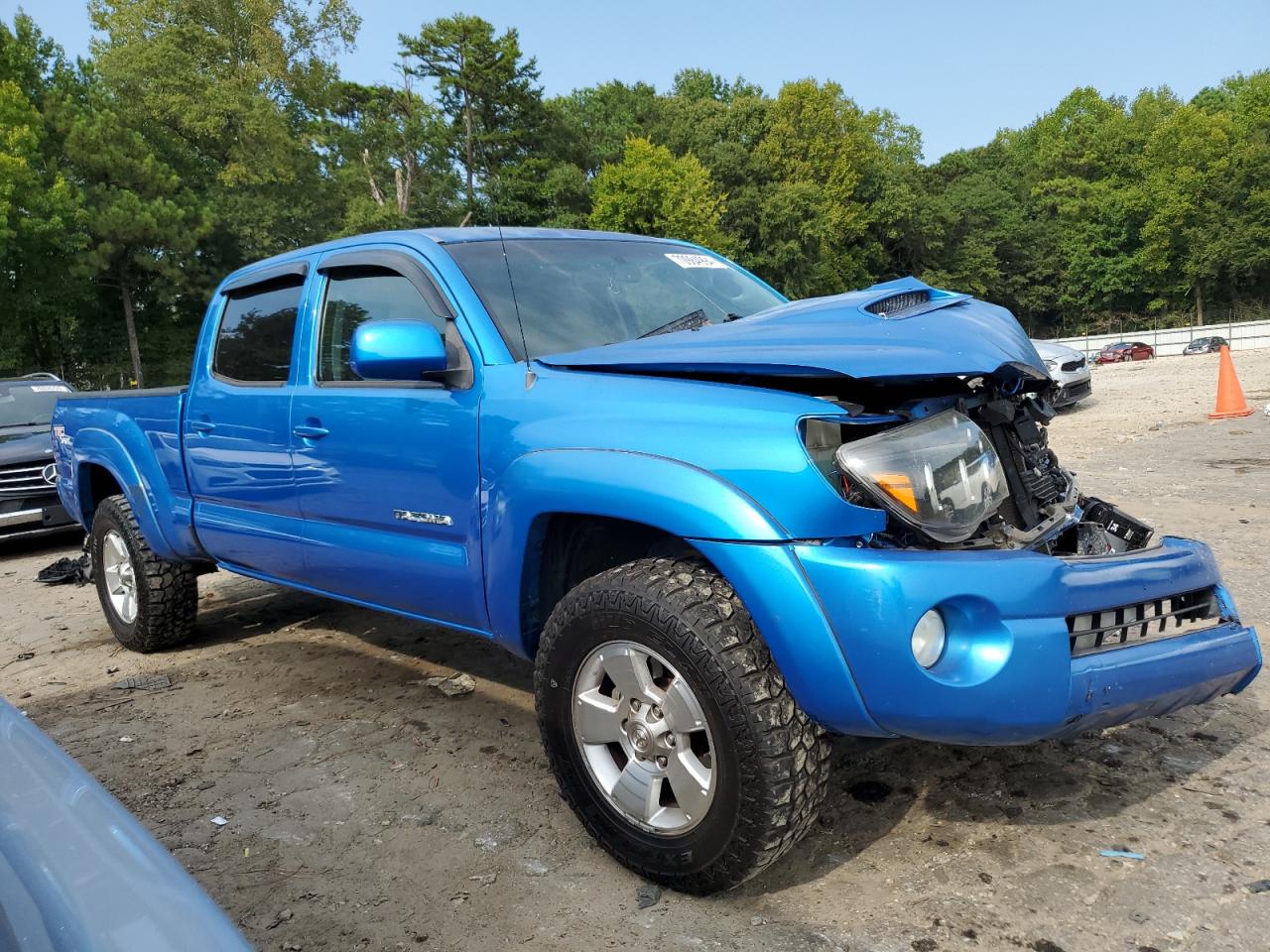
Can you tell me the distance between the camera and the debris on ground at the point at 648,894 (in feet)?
7.91

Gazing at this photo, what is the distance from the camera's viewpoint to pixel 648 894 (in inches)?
96.3

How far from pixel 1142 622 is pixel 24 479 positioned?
29.3 ft

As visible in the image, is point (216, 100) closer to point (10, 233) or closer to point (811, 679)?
point (10, 233)

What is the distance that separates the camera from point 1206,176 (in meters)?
61.1

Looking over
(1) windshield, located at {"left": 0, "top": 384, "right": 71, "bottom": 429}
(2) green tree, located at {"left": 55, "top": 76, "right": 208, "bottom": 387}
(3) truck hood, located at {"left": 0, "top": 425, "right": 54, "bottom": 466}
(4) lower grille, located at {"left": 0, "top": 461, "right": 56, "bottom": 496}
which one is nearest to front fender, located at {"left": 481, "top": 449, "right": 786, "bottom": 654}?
(3) truck hood, located at {"left": 0, "top": 425, "right": 54, "bottom": 466}

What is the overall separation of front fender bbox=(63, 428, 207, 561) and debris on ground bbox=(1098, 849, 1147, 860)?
3.79 m

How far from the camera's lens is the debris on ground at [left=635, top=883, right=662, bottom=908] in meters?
2.41

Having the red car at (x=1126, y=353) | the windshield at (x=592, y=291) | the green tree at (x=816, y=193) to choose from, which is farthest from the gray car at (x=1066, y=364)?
the green tree at (x=816, y=193)

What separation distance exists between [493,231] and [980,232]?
2864 inches

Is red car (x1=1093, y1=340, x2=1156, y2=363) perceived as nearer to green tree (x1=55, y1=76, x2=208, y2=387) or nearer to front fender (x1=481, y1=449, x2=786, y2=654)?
green tree (x1=55, y1=76, x2=208, y2=387)

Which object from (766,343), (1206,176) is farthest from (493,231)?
(1206,176)

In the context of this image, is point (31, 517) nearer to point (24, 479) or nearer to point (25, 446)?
point (24, 479)

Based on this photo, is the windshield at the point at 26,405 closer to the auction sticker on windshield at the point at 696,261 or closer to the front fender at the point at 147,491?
the front fender at the point at 147,491

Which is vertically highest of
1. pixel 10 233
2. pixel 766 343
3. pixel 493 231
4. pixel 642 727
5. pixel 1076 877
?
pixel 10 233
